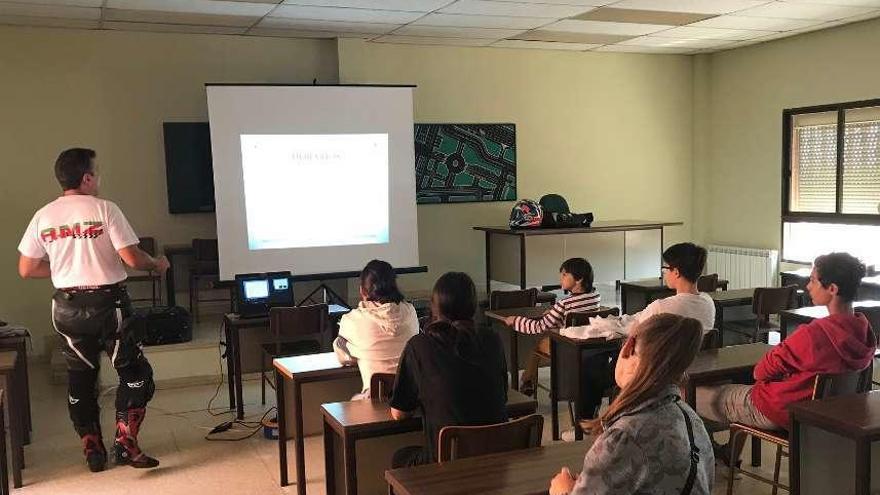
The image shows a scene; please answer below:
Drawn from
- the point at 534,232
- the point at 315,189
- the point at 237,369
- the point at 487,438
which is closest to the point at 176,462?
the point at 237,369

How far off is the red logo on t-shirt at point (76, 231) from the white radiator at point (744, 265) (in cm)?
577

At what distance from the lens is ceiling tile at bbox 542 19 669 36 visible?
6782 mm

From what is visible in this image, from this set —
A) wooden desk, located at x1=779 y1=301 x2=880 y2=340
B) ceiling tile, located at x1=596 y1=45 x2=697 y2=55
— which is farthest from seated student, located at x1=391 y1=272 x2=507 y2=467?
ceiling tile, located at x1=596 y1=45 x2=697 y2=55

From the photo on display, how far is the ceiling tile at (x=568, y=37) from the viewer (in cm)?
722

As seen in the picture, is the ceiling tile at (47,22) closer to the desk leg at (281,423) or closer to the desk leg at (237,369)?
the desk leg at (237,369)

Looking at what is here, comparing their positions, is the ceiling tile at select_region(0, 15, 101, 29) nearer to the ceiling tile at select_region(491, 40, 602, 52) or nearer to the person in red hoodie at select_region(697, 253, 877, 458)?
the ceiling tile at select_region(491, 40, 602, 52)

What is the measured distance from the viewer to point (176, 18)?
6180 mm

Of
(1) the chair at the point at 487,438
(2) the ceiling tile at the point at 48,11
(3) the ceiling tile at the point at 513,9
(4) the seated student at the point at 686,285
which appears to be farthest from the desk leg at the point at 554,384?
(2) the ceiling tile at the point at 48,11

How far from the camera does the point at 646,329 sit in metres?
1.78

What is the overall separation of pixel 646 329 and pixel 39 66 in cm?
635

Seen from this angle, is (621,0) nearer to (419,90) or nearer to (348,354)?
(419,90)

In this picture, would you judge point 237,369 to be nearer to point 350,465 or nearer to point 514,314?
point 514,314

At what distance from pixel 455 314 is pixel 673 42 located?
6207 mm

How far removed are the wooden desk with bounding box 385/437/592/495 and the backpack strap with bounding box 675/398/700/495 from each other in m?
0.37
